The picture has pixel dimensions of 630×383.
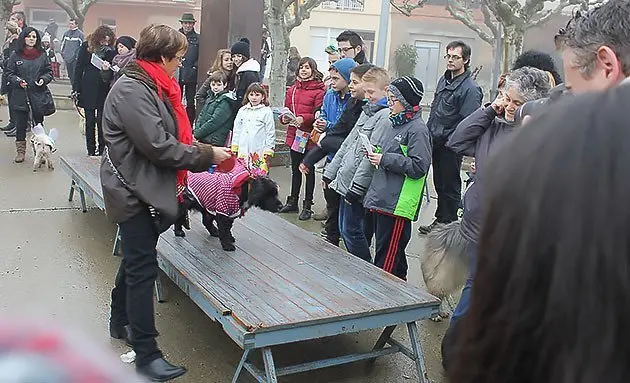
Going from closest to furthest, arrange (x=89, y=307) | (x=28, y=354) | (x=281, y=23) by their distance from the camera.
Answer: (x=28, y=354) < (x=89, y=307) < (x=281, y=23)

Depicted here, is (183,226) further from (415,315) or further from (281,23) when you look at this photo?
(281,23)

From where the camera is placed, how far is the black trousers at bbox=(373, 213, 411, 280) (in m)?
4.97

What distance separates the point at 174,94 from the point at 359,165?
1.91 m

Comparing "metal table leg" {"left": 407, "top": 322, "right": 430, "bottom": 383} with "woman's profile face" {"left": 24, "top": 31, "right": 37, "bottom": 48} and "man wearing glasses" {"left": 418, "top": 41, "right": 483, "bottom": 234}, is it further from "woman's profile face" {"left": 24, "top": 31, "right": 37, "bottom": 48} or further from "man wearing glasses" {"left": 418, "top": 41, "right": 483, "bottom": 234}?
"woman's profile face" {"left": 24, "top": 31, "right": 37, "bottom": 48}

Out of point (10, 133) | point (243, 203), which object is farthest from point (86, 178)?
point (10, 133)

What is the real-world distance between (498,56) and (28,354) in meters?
→ 18.0

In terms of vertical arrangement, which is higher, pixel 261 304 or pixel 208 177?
pixel 208 177

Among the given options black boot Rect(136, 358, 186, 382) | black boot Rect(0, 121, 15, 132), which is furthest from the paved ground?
black boot Rect(0, 121, 15, 132)

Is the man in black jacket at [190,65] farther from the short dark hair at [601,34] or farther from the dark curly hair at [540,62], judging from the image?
the short dark hair at [601,34]

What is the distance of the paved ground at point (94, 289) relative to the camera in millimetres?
4230

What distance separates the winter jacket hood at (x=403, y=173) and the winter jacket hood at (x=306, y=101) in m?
2.52

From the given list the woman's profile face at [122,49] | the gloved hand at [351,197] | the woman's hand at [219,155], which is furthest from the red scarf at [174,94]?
the woman's profile face at [122,49]

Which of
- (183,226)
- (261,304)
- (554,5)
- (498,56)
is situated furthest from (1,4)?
(261,304)

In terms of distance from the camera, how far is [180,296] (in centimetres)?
527
